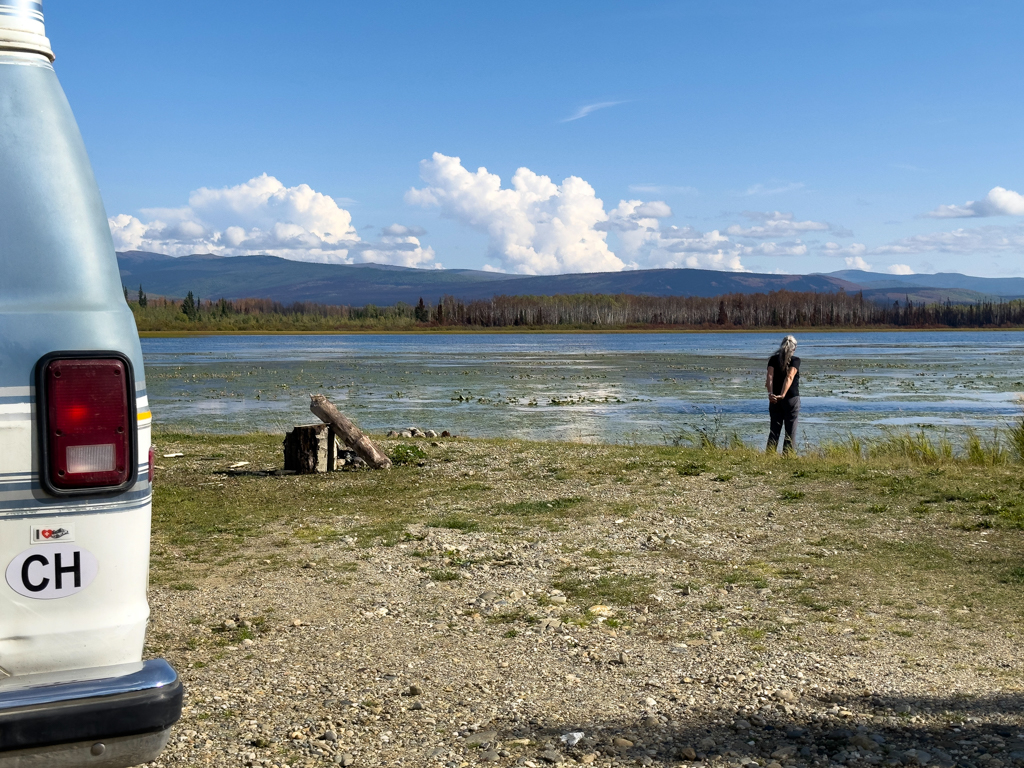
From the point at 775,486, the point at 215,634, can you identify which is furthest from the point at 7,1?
the point at 775,486

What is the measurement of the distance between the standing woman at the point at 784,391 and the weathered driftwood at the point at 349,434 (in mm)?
5471

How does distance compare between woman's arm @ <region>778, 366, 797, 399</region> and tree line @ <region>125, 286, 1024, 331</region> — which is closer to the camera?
woman's arm @ <region>778, 366, 797, 399</region>

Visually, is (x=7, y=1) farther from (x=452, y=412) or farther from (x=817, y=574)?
(x=452, y=412)

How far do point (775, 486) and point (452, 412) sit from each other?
1580 cm

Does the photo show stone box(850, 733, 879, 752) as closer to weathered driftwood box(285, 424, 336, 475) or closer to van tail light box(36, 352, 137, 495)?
van tail light box(36, 352, 137, 495)

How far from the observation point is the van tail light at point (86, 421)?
9.55ft

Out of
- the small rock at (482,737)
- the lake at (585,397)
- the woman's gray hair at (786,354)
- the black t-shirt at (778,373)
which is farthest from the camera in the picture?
the lake at (585,397)

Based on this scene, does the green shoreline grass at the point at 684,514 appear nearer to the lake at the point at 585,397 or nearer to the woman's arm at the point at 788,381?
the woman's arm at the point at 788,381

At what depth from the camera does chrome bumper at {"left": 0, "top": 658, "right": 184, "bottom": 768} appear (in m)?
2.77

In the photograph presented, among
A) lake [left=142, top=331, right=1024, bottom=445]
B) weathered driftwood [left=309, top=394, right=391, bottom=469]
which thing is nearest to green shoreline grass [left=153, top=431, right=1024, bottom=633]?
weathered driftwood [left=309, top=394, right=391, bottom=469]

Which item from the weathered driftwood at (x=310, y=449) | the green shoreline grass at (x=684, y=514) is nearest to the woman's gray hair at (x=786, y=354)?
the green shoreline grass at (x=684, y=514)

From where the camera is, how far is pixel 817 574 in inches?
285

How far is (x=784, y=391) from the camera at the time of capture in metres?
14.4

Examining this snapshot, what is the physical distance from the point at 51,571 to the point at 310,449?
956 cm
